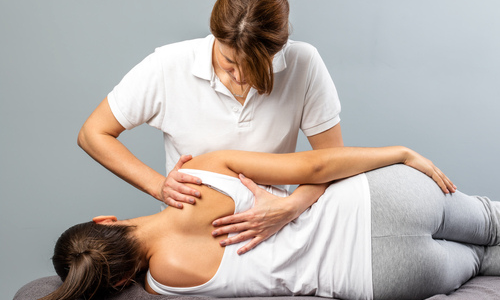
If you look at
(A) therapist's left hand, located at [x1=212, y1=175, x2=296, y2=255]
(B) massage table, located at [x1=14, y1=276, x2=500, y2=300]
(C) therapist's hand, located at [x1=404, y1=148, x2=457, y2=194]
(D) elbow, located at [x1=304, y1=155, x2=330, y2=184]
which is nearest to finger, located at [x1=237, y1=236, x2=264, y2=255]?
(A) therapist's left hand, located at [x1=212, y1=175, x2=296, y2=255]

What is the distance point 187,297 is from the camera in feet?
5.00

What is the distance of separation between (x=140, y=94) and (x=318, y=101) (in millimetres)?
643

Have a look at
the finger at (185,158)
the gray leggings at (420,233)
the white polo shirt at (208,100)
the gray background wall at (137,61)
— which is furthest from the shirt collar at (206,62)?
the gray background wall at (137,61)

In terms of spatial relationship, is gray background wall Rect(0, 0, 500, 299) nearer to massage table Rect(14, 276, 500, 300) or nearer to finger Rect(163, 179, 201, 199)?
massage table Rect(14, 276, 500, 300)

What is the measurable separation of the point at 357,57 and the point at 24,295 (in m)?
2.19

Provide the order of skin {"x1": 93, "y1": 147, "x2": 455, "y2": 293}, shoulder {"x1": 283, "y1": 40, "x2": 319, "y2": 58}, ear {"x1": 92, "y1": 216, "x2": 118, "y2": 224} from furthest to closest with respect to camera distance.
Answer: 1. shoulder {"x1": 283, "y1": 40, "x2": 319, "y2": 58}
2. ear {"x1": 92, "y1": 216, "x2": 118, "y2": 224}
3. skin {"x1": 93, "y1": 147, "x2": 455, "y2": 293}

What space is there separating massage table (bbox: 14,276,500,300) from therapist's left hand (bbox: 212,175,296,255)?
173 mm

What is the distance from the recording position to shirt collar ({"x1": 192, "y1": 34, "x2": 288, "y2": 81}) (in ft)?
5.96

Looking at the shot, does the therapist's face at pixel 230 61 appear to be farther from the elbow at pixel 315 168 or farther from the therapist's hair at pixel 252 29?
the elbow at pixel 315 168

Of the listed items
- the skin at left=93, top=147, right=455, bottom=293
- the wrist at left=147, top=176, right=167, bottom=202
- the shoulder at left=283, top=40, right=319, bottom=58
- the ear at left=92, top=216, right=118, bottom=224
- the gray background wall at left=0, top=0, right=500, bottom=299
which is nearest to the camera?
the skin at left=93, top=147, right=455, bottom=293

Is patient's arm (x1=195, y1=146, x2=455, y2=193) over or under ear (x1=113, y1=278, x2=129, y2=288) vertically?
over

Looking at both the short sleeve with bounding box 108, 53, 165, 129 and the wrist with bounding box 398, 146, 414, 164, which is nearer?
the wrist with bounding box 398, 146, 414, 164

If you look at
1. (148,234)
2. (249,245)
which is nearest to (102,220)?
(148,234)

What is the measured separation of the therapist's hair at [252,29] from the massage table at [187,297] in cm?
69
